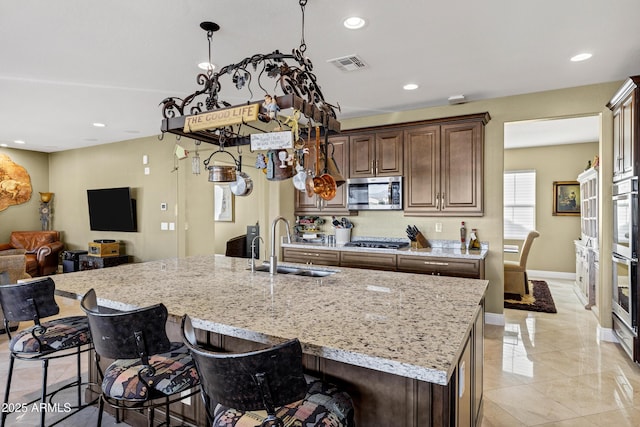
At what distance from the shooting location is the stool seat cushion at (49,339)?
1.87m

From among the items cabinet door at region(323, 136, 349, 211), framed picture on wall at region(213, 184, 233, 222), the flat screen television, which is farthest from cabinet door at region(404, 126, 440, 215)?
the flat screen television

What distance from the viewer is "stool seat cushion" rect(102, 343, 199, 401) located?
144 centimetres

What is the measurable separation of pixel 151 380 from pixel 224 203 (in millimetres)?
6976

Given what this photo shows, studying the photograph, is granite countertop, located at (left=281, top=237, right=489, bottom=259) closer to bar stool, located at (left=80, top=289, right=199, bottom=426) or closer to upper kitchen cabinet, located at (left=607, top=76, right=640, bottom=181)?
upper kitchen cabinet, located at (left=607, top=76, right=640, bottom=181)

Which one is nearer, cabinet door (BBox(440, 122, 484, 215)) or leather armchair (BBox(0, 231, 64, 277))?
cabinet door (BBox(440, 122, 484, 215))

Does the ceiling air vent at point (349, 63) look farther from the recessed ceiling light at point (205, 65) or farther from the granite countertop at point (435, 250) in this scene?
the granite countertop at point (435, 250)

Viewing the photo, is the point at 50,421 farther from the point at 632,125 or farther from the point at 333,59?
the point at 632,125

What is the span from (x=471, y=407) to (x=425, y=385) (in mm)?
732

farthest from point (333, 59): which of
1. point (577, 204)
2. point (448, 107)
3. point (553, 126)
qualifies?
point (577, 204)

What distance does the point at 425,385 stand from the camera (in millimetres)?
1236

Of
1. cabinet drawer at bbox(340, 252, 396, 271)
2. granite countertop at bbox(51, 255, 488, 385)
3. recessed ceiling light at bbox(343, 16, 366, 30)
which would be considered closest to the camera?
granite countertop at bbox(51, 255, 488, 385)

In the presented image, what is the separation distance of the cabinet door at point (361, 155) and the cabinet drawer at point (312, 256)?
1.06 metres

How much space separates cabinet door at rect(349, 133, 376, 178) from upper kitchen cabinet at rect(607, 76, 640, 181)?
2419 mm

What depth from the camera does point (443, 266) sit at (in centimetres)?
386
